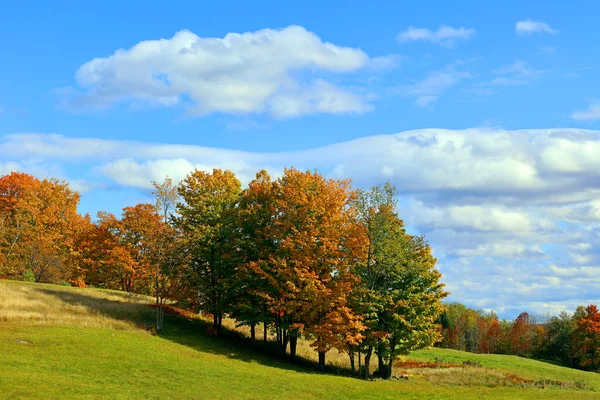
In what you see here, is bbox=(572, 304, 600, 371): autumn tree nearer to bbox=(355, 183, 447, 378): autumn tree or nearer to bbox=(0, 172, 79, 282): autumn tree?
bbox=(355, 183, 447, 378): autumn tree

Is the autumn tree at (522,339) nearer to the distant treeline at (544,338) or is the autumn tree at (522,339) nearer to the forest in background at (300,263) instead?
the distant treeline at (544,338)

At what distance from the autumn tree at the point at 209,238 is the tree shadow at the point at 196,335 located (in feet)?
10.1

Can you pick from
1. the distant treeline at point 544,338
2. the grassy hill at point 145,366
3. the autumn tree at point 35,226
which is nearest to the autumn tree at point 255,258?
the grassy hill at point 145,366

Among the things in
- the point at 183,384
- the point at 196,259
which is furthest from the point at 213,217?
the point at 183,384

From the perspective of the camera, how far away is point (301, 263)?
55.0 m

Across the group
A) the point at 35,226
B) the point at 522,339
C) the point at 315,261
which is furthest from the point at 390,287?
the point at 522,339

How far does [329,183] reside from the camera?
199 feet

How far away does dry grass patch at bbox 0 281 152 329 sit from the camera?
50.4 meters

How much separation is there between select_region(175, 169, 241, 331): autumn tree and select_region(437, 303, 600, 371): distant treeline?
2956 cm

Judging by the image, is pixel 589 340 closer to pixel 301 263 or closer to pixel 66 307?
pixel 301 263

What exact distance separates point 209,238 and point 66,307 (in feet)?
55.8

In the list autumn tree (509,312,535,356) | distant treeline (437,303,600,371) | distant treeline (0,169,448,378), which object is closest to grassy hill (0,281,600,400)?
distant treeline (0,169,448,378)

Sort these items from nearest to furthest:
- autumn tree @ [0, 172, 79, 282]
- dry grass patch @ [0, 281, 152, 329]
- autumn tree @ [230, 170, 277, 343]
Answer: dry grass patch @ [0, 281, 152, 329] → autumn tree @ [230, 170, 277, 343] → autumn tree @ [0, 172, 79, 282]

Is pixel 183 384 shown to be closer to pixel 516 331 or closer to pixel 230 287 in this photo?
pixel 230 287
